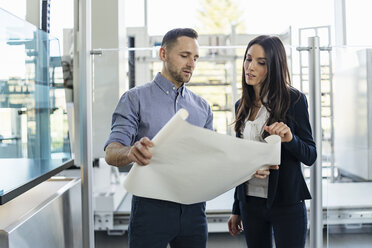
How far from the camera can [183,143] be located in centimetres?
104

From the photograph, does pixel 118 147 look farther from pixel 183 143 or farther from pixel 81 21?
pixel 81 21

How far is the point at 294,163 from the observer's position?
1.37m

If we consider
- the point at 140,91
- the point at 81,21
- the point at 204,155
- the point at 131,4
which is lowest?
the point at 204,155

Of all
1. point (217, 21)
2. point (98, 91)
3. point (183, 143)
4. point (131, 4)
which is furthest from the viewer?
point (217, 21)

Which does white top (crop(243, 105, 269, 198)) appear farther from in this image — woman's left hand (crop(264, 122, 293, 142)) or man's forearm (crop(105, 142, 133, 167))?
man's forearm (crop(105, 142, 133, 167))

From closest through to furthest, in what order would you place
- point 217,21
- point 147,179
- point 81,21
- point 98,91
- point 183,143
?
point 183,143 < point 147,179 < point 81,21 < point 98,91 < point 217,21

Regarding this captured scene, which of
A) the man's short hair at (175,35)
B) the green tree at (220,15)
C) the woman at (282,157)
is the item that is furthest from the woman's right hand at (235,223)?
the green tree at (220,15)

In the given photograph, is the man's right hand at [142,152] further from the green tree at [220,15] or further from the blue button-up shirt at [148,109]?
the green tree at [220,15]

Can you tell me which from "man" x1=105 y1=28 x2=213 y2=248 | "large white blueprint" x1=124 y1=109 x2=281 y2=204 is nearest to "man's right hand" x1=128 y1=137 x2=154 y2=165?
"large white blueprint" x1=124 y1=109 x2=281 y2=204

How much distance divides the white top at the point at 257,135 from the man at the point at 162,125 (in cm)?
20

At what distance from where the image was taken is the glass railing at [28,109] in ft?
3.71

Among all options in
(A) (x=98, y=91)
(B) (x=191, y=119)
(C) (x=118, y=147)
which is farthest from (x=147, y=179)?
(A) (x=98, y=91)

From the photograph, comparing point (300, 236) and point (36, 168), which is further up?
point (36, 168)

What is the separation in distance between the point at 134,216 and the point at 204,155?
43 centimetres
